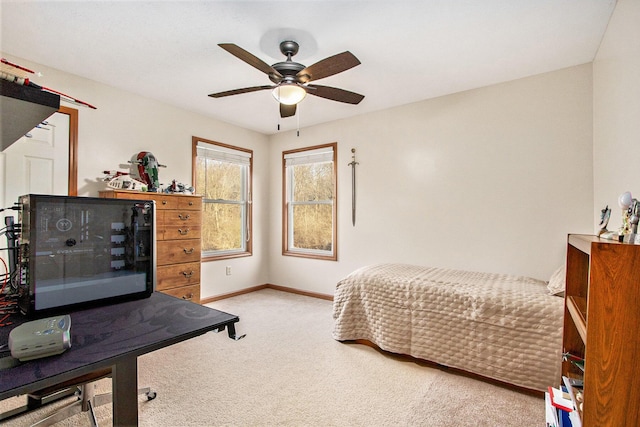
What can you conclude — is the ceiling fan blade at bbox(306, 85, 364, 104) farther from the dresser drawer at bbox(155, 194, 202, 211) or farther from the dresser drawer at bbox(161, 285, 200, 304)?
the dresser drawer at bbox(161, 285, 200, 304)

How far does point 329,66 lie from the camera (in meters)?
2.04

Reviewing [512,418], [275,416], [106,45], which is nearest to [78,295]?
[275,416]

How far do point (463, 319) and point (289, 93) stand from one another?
2.09 meters

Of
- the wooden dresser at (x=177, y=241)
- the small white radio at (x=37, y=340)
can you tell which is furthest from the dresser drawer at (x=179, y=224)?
the small white radio at (x=37, y=340)

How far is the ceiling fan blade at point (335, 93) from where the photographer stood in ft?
7.88

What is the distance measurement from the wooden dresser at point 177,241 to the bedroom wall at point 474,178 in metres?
1.70

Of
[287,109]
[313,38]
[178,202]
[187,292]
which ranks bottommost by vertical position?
[187,292]

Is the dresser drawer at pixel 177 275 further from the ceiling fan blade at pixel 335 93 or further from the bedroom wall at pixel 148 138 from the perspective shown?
the ceiling fan blade at pixel 335 93

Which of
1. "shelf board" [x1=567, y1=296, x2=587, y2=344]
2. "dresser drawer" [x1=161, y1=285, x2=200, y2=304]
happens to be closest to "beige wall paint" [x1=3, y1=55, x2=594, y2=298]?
"dresser drawer" [x1=161, y1=285, x2=200, y2=304]

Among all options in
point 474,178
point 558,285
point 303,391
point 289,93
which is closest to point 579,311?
point 558,285

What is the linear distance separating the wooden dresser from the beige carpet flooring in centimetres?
63

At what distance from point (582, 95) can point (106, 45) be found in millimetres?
3843

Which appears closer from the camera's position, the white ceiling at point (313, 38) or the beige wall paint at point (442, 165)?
the white ceiling at point (313, 38)

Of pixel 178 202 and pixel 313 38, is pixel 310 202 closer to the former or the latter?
pixel 178 202
